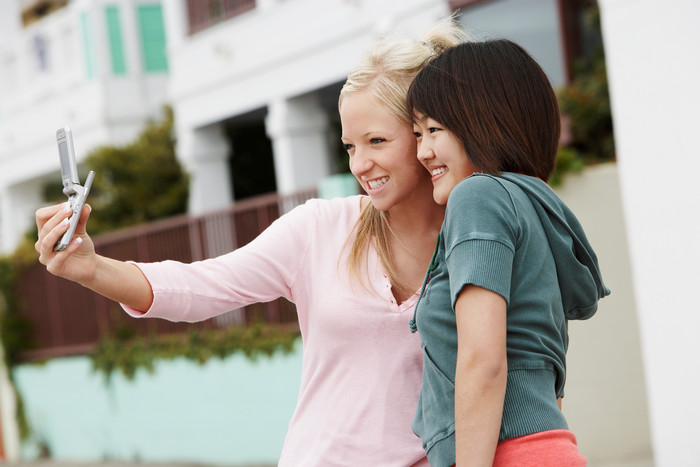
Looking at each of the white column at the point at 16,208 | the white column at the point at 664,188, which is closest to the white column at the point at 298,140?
the white column at the point at 664,188

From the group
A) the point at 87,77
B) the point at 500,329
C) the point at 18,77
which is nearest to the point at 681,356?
the point at 500,329

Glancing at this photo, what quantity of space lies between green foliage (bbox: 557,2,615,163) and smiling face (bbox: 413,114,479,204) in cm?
683

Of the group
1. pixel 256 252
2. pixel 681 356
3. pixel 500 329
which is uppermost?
pixel 256 252

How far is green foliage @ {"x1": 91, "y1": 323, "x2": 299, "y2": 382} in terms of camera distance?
998 centimetres

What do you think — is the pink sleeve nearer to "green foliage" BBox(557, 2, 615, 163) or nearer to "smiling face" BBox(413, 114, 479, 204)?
"smiling face" BBox(413, 114, 479, 204)

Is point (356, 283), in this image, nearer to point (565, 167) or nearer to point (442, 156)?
point (442, 156)

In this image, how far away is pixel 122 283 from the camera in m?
2.57

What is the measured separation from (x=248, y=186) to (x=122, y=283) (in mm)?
12306

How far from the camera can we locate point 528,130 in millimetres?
2324

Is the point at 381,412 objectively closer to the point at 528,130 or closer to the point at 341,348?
the point at 341,348

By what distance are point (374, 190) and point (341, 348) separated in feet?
1.32

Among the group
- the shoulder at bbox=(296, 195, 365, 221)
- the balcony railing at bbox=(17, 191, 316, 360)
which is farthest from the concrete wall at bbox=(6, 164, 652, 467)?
the shoulder at bbox=(296, 195, 365, 221)

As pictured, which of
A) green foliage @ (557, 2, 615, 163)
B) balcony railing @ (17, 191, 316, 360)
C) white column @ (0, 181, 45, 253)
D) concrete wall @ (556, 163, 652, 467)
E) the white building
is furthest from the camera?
white column @ (0, 181, 45, 253)

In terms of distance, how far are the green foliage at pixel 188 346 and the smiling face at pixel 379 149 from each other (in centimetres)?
699
